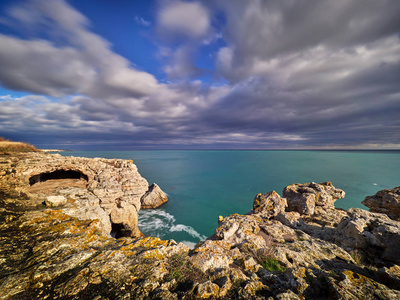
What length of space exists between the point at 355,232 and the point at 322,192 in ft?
22.7

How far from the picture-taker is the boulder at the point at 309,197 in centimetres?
1324

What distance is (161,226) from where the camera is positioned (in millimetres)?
26609

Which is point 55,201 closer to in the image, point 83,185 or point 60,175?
point 83,185

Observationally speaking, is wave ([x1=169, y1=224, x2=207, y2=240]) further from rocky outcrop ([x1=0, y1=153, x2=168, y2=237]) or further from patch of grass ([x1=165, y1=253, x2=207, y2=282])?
patch of grass ([x1=165, y1=253, x2=207, y2=282])

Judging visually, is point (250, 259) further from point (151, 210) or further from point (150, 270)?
point (151, 210)

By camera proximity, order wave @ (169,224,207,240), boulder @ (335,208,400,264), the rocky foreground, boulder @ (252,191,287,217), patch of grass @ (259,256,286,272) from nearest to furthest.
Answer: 1. the rocky foreground
2. patch of grass @ (259,256,286,272)
3. boulder @ (335,208,400,264)
4. boulder @ (252,191,287,217)
5. wave @ (169,224,207,240)

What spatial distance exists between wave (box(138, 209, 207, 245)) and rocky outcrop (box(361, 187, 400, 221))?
816 inches

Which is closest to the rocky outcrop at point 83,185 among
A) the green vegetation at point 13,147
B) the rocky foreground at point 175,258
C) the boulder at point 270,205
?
the rocky foreground at point 175,258

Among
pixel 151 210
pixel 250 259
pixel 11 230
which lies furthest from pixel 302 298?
pixel 151 210

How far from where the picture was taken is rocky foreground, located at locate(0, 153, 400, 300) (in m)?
3.97

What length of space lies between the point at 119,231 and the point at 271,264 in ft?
57.1

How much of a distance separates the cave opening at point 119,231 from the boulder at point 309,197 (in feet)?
56.6

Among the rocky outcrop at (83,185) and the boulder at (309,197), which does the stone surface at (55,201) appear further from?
the boulder at (309,197)

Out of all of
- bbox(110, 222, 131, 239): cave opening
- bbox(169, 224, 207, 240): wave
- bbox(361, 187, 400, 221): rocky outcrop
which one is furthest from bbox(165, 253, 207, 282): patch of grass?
bbox(169, 224, 207, 240): wave
